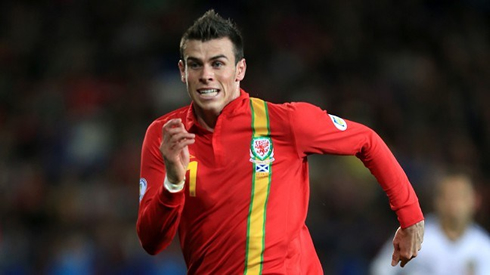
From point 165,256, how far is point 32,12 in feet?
15.0

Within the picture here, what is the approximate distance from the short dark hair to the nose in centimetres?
14

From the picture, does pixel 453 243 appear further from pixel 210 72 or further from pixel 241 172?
pixel 210 72

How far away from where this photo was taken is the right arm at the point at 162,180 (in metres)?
3.95

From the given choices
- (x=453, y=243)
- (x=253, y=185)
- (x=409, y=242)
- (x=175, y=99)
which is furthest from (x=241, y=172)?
(x=175, y=99)

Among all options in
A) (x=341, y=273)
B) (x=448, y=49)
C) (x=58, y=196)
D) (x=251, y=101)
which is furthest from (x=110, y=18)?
(x=251, y=101)

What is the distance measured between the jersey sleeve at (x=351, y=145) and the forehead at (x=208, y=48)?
15.9 inches

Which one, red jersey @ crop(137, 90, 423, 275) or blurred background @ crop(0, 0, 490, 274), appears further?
blurred background @ crop(0, 0, 490, 274)

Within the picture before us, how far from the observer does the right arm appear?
3945mm

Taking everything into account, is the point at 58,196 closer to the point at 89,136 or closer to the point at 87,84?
the point at 89,136

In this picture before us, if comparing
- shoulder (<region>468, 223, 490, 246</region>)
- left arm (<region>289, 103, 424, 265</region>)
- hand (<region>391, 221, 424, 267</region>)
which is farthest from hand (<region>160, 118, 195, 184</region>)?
shoulder (<region>468, 223, 490, 246</region>)

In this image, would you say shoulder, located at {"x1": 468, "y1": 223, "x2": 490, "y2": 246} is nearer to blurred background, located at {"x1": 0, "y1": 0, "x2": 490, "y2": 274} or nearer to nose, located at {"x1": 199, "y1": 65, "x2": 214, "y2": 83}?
blurred background, located at {"x1": 0, "y1": 0, "x2": 490, "y2": 274}

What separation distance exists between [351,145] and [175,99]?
5896 mm

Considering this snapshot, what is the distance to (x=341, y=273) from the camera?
8172 millimetres

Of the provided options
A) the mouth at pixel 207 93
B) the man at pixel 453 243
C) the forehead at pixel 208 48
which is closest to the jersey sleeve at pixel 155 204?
the mouth at pixel 207 93
